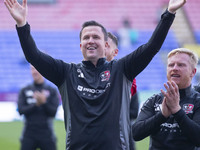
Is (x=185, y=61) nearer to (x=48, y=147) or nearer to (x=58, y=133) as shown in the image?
(x=48, y=147)

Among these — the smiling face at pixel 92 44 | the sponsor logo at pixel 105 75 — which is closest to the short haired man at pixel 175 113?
the sponsor logo at pixel 105 75

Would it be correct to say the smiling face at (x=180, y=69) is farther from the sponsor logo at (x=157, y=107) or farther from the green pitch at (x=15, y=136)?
the green pitch at (x=15, y=136)

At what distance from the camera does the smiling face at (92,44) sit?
319 centimetres

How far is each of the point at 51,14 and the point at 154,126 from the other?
17673mm

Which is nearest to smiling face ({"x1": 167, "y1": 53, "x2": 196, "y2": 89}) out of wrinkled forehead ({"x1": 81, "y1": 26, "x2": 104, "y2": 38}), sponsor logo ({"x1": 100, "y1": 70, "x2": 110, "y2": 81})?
sponsor logo ({"x1": 100, "y1": 70, "x2": 110, "y2": 81})

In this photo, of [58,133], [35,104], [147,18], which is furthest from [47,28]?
[35,104]

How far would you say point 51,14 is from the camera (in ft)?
65.9

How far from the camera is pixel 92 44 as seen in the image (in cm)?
321

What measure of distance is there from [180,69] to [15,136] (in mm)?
7413

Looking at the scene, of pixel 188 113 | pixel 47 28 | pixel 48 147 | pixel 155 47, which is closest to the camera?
pixel 155 47

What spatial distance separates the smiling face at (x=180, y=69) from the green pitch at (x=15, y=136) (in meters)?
5.11

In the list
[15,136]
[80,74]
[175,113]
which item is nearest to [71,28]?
[15,136]

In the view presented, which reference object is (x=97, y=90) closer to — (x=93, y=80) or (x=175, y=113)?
(x=93, y=80)

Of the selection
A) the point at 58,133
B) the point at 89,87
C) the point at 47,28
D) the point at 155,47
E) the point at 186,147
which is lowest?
the point at 58,133
